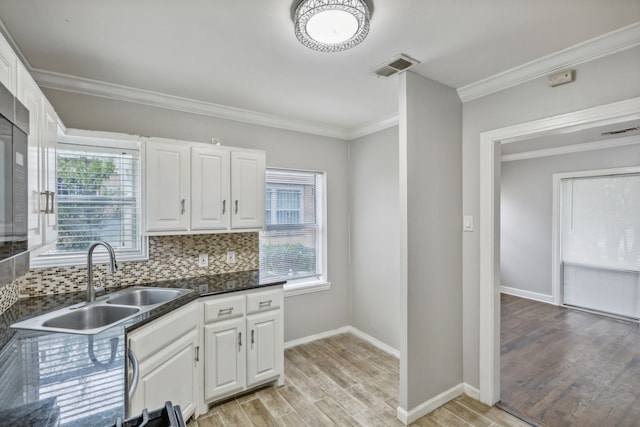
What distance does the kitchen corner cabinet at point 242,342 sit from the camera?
2.32 metres

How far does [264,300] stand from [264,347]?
1.28ft

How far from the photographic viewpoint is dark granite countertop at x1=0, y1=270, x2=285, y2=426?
0.84m

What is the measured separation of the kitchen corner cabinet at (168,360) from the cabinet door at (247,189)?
34.3 inches

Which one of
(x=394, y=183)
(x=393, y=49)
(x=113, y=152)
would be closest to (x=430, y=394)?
(x=394, y=183)

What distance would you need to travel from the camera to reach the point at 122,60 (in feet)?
6.77

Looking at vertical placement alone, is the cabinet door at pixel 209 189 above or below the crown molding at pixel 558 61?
below

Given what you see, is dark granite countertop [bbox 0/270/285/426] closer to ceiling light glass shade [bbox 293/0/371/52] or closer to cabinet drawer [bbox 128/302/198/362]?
cabinet drawer [bbox 128/302/198/362]

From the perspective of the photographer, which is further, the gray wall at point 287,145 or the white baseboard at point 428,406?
the gray wall at point 287,145

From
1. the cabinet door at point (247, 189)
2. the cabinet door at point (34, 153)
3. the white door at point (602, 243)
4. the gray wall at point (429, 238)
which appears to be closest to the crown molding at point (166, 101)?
the cabinet door at point (247, 189)

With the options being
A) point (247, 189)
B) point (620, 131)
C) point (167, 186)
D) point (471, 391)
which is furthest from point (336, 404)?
point (620, 131)

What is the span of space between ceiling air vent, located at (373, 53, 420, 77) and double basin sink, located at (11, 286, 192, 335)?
84.9 inches

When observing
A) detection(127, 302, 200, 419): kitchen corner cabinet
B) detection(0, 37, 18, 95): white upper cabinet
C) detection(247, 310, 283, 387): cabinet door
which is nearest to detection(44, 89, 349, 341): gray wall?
detection(247, 310, 283, 387): cabinet door

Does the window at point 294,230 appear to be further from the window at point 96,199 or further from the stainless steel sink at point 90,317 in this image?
the stainless steel sink at point 90,317

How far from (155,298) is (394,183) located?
2471 millimetres
